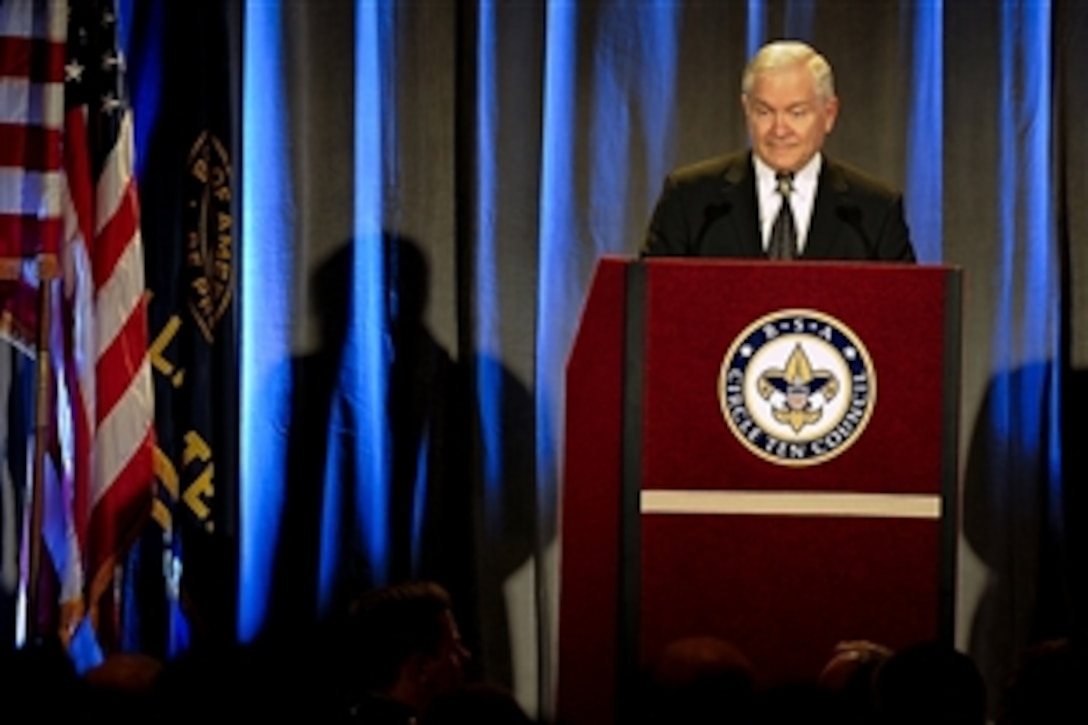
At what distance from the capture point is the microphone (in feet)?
15.2

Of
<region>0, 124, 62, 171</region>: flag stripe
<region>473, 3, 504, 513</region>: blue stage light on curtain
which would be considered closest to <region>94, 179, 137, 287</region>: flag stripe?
<region>0, 124, 62, 171</region>: flag stripe

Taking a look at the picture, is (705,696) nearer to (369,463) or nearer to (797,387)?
(797,387)

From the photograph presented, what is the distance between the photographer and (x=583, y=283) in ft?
22.0

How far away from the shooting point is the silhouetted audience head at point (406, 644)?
387 cm

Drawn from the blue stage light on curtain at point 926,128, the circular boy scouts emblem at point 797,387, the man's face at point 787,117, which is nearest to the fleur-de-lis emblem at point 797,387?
the circular boy scouts emblem at point 797,387

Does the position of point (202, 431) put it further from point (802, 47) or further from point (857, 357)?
point (857, 357)

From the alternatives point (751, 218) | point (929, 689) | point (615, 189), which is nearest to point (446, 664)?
point (751, 218)

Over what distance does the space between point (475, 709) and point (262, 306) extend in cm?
405

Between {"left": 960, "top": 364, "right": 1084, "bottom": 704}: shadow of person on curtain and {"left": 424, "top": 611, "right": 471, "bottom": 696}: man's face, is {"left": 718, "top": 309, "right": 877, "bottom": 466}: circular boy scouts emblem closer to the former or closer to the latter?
{"left": 424, "top": 611, "right": 471, "bottom": 696}: man's face

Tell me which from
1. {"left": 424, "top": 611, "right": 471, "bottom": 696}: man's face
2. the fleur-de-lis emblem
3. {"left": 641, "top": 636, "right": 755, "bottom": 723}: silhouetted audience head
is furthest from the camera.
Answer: {"left": 424, "top": 611, "right": 471, "bottom": 696}: man's face

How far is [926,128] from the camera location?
6.72 meters

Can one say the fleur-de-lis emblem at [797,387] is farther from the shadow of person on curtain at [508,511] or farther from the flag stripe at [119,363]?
the shadow of person on curtain at [508,511]

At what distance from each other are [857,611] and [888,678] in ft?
3.11

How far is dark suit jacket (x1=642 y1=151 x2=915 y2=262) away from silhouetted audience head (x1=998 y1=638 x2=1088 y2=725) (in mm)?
1706
